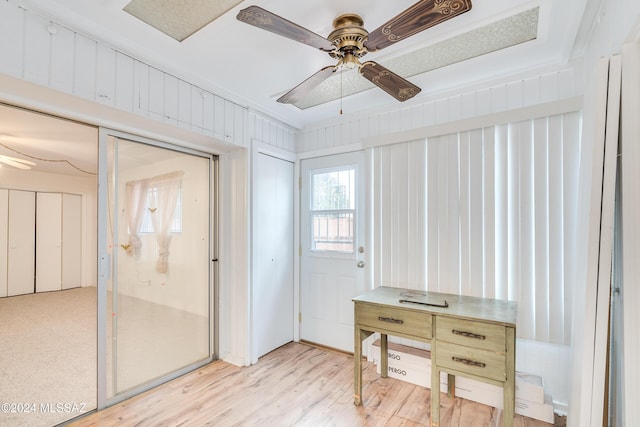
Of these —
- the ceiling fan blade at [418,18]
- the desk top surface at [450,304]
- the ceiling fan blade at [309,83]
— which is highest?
the ceiling fan blade at [418,18]

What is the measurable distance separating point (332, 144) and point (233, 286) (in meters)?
1.84

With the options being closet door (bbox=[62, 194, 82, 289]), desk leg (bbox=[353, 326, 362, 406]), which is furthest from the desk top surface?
closet door (bbox=[62, 194, 82, 289])

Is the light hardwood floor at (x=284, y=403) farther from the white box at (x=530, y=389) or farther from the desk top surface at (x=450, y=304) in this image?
the desk top surface at (x=450, y=304)

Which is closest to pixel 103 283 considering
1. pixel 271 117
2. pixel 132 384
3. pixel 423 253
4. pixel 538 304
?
pixel 132 384

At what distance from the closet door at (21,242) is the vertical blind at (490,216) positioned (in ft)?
9.38

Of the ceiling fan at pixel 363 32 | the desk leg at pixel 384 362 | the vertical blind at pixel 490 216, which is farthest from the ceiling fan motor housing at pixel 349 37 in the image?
the desk leg at pixel 384 362

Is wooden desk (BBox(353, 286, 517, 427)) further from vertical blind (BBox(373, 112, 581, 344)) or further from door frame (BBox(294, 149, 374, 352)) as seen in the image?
door frame (BBox(294, 149, 374, 352))

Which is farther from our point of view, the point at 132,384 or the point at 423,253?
the point at 423,253

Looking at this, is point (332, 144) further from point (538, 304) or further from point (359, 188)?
point (538, 304)

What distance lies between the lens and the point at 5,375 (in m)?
2.47

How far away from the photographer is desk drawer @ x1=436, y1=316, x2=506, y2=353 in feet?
5.83

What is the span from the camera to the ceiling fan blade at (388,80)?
173 centimetres

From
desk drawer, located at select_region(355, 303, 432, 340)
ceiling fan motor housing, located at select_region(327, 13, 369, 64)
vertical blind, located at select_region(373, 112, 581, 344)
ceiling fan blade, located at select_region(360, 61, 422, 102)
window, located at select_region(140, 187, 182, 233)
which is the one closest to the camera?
ceiling fan motor housing, located at select_region(327, 13, 369, 64)

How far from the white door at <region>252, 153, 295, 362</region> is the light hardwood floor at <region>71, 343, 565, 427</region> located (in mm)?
431
